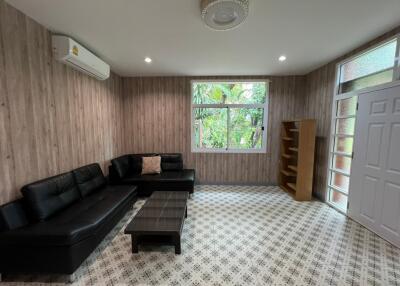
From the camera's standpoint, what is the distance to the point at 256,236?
2381 millimetres

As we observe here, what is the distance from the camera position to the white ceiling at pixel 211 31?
183 centimetres

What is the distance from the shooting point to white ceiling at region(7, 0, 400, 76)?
6.01 ft

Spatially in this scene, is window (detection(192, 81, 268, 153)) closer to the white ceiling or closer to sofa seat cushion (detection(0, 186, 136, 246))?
the white ceiling

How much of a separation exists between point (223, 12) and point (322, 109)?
2.92 m

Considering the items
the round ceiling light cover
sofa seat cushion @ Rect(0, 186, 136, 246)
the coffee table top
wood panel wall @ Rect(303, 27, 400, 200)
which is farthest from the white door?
sofa seat cushion @ Rect(0, 186, 136, 246)

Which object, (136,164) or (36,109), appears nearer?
(36,109)

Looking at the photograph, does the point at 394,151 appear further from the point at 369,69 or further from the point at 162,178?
the point at 162,178

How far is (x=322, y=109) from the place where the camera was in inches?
141

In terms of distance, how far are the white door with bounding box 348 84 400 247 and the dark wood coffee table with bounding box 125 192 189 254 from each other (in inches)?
102

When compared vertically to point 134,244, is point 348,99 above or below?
above

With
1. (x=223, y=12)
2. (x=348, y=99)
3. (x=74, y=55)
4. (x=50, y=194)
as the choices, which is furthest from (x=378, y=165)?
(x=74, y=55)

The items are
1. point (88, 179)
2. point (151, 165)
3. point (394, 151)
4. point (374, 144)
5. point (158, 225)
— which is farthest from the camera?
point (151, 165)

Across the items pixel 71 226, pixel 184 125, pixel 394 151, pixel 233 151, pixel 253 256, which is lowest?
pixel 253 256

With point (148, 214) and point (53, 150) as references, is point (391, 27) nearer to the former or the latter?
point (148, 214)
